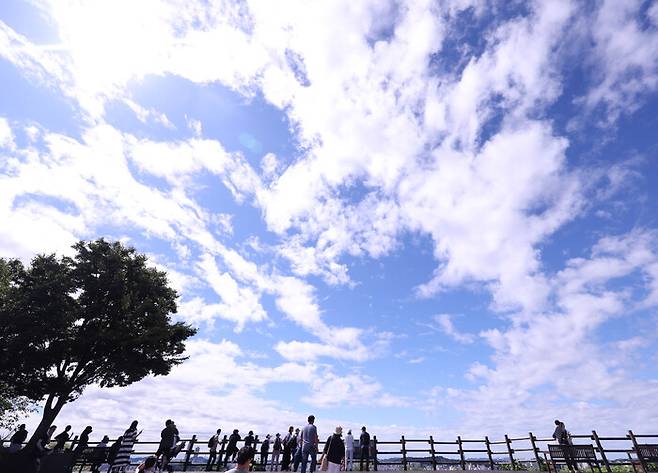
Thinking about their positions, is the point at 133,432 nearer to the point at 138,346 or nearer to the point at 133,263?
the point at 138,346

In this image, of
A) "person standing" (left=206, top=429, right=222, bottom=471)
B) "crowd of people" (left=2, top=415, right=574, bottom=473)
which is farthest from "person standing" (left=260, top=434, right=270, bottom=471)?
"person standing" (left=206, top=429, right=222, bottom=471)

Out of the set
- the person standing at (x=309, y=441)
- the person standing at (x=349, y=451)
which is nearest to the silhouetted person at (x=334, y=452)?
the person standing at (x=309, y=441)

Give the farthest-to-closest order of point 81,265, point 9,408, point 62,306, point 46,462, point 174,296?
1. point 9,408
2. point 174,296
3. point 81,265
4. point 62,306
5. point 46,462

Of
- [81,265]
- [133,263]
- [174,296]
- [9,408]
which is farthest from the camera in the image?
[9,408]

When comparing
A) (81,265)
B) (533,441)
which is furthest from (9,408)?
(533,441)

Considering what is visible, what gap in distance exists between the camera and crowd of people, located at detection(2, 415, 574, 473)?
32.6ft

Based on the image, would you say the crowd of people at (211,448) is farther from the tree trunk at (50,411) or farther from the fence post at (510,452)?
the fence post at (510,452)

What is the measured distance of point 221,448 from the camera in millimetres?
18078

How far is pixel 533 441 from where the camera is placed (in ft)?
59.8

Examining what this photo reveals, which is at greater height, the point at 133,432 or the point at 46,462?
the point at 133,432

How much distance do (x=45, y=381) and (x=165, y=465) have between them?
32.8 feet

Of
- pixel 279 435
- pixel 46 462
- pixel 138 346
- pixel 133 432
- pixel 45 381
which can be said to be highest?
pixel 138 346

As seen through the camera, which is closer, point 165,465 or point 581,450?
point 581,450

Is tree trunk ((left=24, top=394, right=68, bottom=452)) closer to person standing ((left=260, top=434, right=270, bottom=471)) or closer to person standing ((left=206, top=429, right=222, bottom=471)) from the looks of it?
person standing ((left=206, top=429, right=222, bottom=471))
